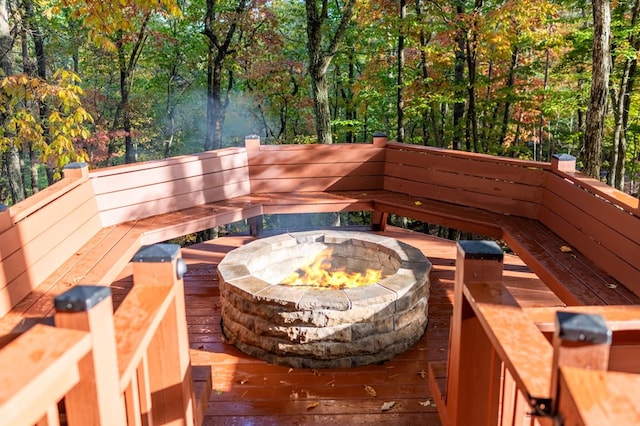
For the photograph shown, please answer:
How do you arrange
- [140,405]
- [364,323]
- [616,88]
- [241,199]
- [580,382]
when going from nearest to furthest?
[580,382], [140,405], [364,323], [241,199], [616,88]

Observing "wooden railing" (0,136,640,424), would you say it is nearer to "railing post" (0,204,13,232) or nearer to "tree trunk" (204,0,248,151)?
"railing post" (0,204,13,232)

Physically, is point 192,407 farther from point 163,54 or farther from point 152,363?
point 163,54

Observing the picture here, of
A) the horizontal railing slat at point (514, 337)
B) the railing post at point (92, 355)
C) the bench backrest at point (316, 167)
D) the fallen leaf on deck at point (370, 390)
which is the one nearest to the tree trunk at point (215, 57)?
the bench backrest at point (316, 167)

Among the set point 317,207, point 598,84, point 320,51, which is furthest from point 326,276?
point 598,84

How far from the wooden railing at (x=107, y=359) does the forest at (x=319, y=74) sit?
4.39 m

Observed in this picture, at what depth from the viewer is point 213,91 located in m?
12.7

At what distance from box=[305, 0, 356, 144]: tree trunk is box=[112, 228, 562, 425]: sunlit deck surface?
15.0 ft

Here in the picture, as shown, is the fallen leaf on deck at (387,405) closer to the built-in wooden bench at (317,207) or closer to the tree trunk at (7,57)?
the built-in wooden bench at (317,207)

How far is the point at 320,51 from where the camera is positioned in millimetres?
7996

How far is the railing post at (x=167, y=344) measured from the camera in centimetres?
184

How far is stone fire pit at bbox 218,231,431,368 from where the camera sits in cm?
342

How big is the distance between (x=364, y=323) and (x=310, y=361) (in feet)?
1.55

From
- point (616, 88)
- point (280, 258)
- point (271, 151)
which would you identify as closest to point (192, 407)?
point (280, 258)

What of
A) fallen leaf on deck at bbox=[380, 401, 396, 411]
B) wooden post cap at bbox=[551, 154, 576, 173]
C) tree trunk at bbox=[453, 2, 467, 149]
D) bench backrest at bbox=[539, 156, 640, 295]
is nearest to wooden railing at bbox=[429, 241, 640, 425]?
fallen leaf on deck at bbox=[380, 401, 396, 411]
